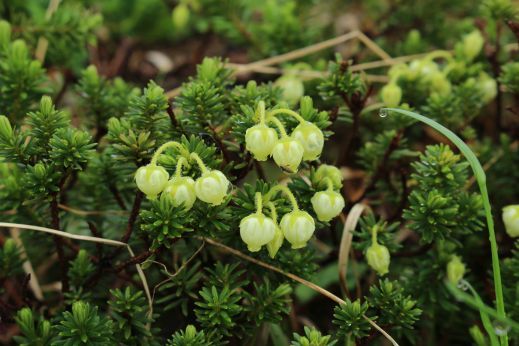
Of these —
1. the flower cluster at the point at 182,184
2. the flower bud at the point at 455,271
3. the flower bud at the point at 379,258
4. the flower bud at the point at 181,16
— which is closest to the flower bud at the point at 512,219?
the flower bud at the point at 455,271

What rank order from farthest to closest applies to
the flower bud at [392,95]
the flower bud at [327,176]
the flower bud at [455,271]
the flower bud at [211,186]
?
the flower bud at [392,95]
the flower bud at [455,271]
the flower bud at [327,176]
the flower bud at [211,186]

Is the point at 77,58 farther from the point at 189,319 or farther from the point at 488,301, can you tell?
the point at 488,301

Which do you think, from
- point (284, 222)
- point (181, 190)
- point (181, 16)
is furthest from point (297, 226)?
point (181, 16)

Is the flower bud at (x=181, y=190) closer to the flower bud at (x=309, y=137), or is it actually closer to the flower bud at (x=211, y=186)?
the flower bud at (x=211, y=186)

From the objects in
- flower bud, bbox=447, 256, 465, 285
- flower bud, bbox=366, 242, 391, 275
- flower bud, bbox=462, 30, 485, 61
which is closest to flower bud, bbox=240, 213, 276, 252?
flower bud, bbox=366, 242, 391, 275

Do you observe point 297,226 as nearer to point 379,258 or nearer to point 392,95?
point 379,258
